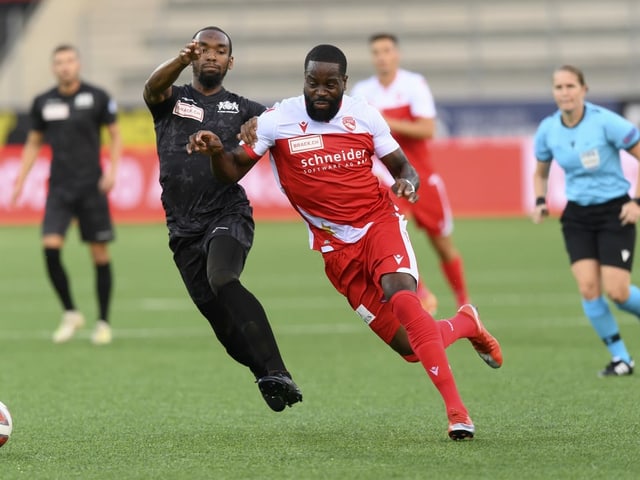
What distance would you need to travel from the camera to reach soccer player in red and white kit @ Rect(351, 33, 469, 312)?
494 inches

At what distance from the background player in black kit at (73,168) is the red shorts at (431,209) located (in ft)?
9.21

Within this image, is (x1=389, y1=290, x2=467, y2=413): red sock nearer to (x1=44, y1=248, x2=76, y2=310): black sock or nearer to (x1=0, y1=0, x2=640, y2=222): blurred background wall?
(x1=44, y1=248, x2=76, y2=310): black sock

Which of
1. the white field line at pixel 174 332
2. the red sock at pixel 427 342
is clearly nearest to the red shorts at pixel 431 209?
the white field line at pixel 174 332

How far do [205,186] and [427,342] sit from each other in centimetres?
164

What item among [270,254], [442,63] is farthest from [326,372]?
[442,63]

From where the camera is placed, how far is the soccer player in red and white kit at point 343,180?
6816 mm

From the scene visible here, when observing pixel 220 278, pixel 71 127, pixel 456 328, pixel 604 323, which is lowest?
pixel 604 323

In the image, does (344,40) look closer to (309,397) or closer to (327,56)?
(309,397)

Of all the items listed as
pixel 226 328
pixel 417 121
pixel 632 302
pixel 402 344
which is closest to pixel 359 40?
pixel 417 121

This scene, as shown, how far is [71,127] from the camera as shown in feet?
39.1

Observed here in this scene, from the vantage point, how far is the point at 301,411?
7.81 meters

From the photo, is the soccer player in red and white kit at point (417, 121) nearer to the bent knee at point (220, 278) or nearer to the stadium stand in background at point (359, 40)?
the bent knee at point (220, 278)

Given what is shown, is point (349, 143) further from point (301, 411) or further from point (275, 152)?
point (301, 411)

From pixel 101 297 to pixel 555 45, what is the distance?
68.5 feet
